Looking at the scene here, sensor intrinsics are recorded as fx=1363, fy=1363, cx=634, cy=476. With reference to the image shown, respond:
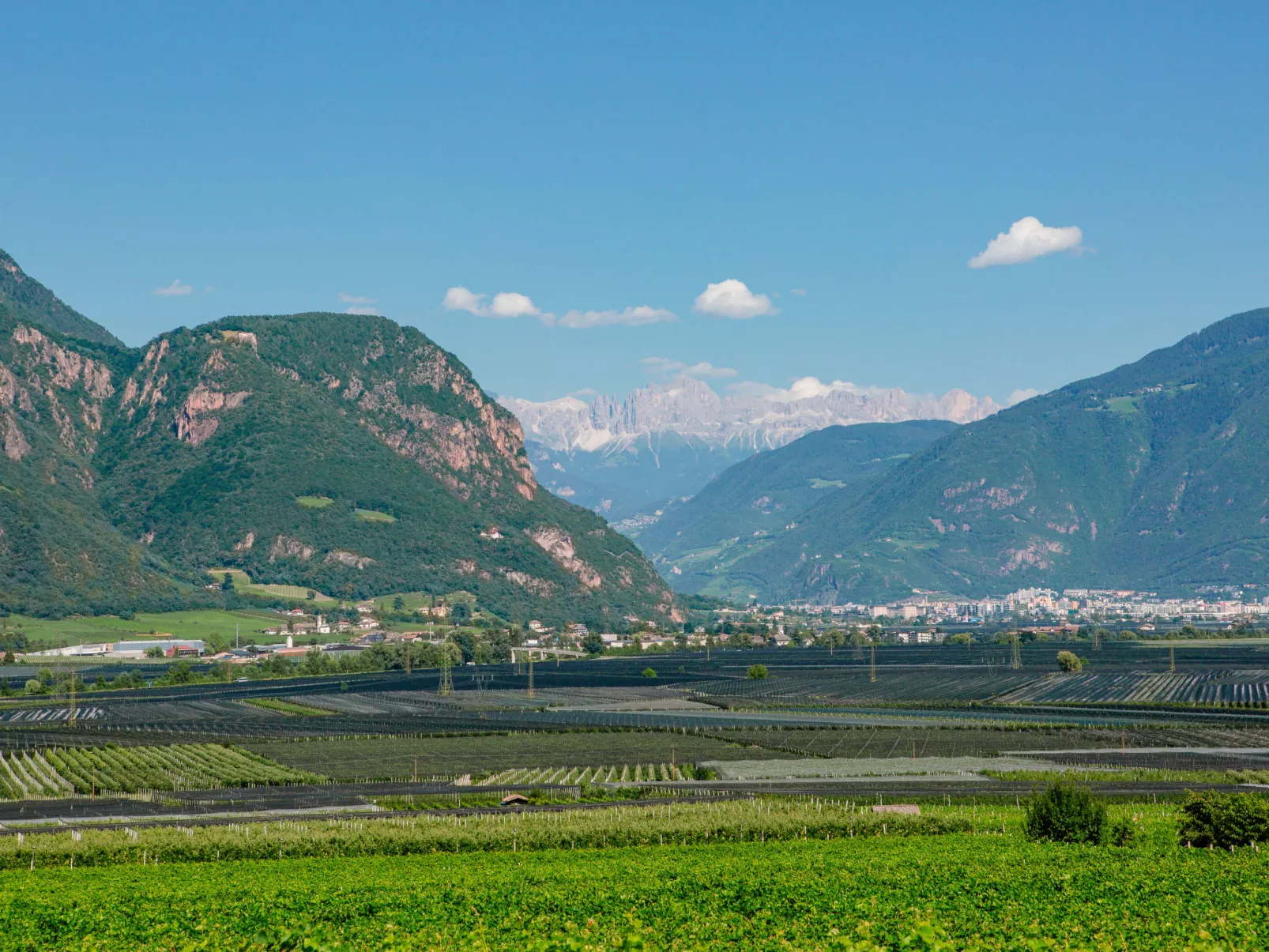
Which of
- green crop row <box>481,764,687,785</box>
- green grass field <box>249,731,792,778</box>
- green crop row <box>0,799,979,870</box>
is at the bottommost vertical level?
green grass field <box>249,731,792,778</box>

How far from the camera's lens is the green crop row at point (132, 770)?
91500 millimetres

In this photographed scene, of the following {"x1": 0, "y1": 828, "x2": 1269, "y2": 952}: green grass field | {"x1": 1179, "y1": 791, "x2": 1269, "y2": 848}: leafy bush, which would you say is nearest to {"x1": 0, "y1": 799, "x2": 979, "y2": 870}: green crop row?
{"x1": 0, "y1": 828, "x2": 1269, "y2": 952}: green grass field

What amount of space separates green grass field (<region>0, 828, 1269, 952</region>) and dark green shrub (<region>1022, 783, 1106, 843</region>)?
4031mm

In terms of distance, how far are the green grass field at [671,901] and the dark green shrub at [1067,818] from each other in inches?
159

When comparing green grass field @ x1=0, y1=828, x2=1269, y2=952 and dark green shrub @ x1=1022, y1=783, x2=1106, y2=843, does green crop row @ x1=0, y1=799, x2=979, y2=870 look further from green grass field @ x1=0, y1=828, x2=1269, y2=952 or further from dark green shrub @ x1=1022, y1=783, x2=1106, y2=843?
dark green shrub @ x1=1022, y1=783, x2=1106, y2=843

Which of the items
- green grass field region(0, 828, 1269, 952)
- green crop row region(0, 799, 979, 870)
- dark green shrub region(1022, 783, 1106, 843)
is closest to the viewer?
green grass field region(0, 828, 1269, 952)

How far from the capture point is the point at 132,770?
328 feet

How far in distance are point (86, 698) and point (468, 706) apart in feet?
180

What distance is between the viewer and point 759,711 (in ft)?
513

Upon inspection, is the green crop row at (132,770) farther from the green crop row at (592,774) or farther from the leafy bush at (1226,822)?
the leafy bush at (1226,822)

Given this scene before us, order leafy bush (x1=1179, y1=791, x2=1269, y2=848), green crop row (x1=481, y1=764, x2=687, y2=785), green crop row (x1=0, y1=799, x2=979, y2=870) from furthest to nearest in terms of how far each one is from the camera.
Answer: green crop row (x1=481, y1=764, x2=687, y2=785) < green crop row (x1=0, y1=799, x2=979, y2=870) < leafy bush (x1=1179, y1=791, x2=1269, y2=848)

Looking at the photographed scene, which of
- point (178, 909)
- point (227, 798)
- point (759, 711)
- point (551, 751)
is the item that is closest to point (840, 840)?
point (178, 909)

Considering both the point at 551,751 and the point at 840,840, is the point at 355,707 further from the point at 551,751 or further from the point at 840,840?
the point at 840,840

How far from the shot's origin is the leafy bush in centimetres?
5912
